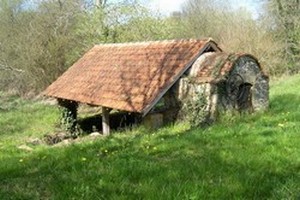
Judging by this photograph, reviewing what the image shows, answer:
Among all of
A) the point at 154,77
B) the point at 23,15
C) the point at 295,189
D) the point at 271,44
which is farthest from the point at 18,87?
the point at 295,189

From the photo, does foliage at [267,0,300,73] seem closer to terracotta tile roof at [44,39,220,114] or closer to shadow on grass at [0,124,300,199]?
terracotta tile roof at [44,39,220,114]

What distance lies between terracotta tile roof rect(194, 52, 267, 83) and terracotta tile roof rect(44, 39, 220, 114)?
0.35m

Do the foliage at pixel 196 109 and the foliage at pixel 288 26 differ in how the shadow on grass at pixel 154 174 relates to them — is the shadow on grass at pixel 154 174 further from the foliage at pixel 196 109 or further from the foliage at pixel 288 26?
the foliage at pixel 288 26

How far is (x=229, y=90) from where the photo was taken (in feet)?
50.0

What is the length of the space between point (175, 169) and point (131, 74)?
1101cm

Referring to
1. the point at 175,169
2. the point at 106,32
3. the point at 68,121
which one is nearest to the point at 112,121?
the point at 68,121

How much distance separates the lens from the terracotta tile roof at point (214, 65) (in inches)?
589

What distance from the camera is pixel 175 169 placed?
602cm

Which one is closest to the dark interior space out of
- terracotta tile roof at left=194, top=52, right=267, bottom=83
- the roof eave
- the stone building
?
the stone building

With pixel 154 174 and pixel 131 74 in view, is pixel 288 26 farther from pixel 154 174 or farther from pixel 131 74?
pixel 154 174

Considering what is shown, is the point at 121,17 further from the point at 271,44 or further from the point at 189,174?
the point at 189,174

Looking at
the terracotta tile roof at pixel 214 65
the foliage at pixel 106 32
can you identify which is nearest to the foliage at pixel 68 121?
the terracotta tile roof at pixel 214 65

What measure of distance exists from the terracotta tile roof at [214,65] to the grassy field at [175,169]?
518cm

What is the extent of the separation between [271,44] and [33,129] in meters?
19.3
